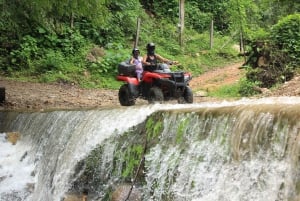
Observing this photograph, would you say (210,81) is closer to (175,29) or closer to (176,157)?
(175,29)

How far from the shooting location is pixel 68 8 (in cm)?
1030

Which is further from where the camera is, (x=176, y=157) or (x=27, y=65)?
(x=27, y=65)

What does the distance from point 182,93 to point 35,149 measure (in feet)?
9.28

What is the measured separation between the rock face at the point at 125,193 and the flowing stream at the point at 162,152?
6 centimetres

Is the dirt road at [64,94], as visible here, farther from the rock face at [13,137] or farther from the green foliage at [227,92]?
the rock face at [13,137]

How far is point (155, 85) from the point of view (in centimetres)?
901

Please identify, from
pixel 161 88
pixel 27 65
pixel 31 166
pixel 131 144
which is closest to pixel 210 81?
pixel 27 65

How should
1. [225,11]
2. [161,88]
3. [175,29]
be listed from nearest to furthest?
[161,88] < [175,29] < [225,11]

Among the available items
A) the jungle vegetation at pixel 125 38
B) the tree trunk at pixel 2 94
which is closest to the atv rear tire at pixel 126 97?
the jungle vegetation at pixel 125 38

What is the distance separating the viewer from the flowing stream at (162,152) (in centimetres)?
476

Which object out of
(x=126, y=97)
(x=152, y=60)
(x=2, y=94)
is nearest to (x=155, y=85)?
(x=152, y=60)

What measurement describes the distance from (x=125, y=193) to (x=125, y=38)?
46.7 ft

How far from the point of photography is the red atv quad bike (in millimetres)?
8773

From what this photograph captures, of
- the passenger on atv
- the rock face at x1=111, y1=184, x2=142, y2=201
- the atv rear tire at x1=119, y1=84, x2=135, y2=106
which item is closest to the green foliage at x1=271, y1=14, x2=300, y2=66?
the passenger on atv
